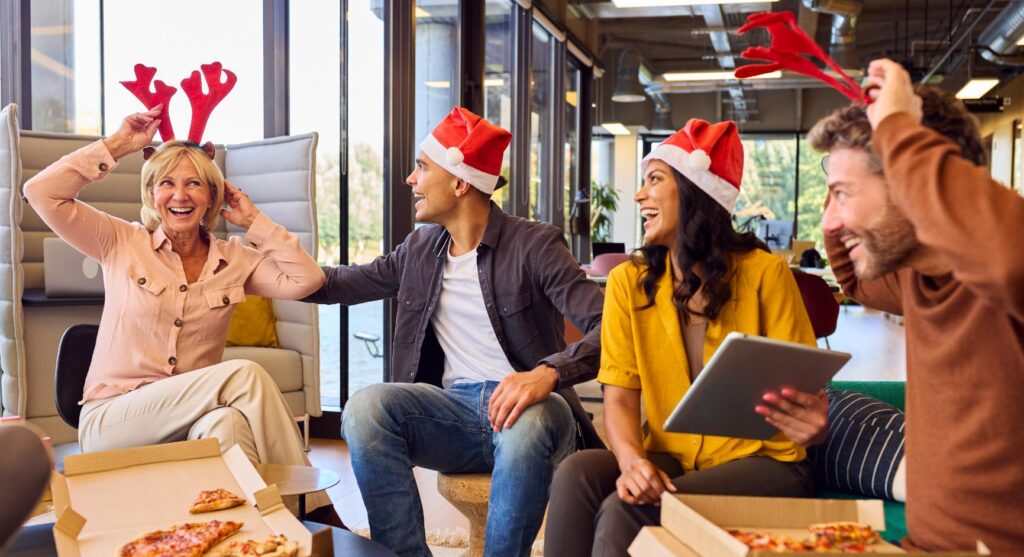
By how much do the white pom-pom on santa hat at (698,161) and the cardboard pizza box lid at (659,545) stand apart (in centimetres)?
93

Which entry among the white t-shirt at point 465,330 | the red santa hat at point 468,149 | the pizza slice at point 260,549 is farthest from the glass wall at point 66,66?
the pizza slice at point 260,549

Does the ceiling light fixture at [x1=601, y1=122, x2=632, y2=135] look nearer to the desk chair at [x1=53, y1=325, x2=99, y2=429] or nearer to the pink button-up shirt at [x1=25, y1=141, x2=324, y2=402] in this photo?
the pink button-up shirt at [x1=25, y1=141, x2=324, y2=402]

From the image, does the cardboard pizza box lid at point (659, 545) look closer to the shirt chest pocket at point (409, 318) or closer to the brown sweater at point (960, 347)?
the brown sweater at point (960, 347)

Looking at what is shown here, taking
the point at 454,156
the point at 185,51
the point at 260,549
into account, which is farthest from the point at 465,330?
the point at 185,51

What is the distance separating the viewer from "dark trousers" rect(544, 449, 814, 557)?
179 cm

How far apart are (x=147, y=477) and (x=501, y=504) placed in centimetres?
75

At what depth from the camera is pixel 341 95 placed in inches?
189

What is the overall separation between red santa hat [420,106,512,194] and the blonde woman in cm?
48

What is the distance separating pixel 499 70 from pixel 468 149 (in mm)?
4355

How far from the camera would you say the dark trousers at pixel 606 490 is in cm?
179

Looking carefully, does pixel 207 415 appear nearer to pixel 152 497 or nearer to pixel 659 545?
pixel 152 497

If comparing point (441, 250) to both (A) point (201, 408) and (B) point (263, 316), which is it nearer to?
(A) point (201, 408)

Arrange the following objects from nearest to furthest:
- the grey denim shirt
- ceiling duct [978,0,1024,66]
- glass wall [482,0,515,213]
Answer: the grey denim shirt → glass wall [482,0,515,213] → ceiling duct [978,0,1024,66]

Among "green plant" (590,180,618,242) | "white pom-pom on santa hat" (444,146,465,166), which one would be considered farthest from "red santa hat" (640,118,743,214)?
"green plant" (590,180,618,242)
